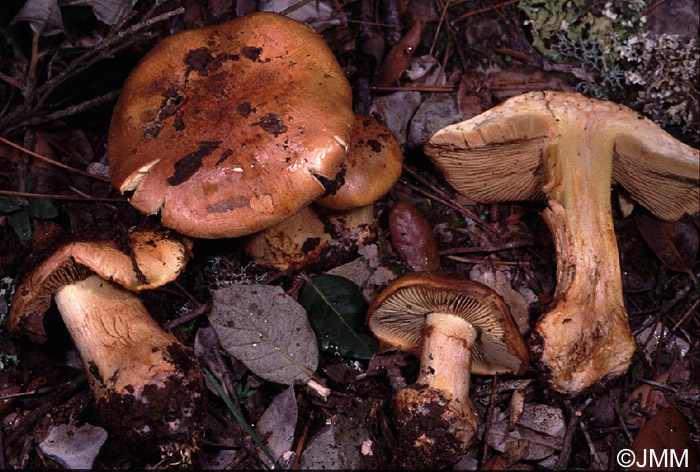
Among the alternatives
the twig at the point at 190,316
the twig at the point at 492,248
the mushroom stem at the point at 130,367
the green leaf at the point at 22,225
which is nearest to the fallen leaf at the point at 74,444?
the mushroom stem at the point at 130,367

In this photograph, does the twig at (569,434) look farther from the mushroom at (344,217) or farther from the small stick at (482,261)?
the mushroom at (344,217)

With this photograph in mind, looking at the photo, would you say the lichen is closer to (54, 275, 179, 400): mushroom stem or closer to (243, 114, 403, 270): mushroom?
(243, 114, 403, 270): mushroom

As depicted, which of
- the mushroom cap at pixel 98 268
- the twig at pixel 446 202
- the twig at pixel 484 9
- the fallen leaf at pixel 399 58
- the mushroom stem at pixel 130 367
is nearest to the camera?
the mushroom cap at pixel 98 268

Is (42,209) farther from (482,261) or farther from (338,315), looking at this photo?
(482,261)

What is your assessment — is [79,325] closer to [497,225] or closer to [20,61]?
[20,61]

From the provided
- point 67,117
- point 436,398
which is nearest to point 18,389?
point 67,117

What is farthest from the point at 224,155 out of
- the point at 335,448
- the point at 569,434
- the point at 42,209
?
the point at 569,434

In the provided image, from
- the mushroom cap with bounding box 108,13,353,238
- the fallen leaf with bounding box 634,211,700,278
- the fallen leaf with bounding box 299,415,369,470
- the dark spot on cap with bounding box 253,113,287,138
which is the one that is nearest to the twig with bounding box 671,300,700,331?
the fallen leaf with bounding box 634,211,700,278
